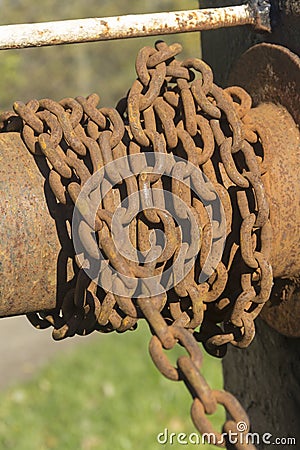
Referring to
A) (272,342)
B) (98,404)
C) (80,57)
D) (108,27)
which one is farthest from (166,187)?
(80,57)

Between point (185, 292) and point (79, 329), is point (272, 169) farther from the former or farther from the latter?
point (79, 329)

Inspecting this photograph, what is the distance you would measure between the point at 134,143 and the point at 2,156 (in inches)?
10.3

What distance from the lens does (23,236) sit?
1.51 meters

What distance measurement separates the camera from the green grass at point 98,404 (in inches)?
192

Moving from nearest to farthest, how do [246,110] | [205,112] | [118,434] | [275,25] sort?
[205,112]
[246,110]
[275,25]
[118,434]

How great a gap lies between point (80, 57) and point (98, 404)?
409 inches

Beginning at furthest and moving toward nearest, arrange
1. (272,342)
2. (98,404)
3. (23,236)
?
(98,404) → (272,342) → (23,236)

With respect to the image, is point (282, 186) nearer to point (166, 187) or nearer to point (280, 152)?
point (280, 152)

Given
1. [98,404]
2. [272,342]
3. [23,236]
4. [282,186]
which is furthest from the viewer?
[98,404]

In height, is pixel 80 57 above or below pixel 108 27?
below

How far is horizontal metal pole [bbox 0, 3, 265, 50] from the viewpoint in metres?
1.66

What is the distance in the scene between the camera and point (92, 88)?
1507 centimetres

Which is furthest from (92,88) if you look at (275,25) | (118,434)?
(275,25)

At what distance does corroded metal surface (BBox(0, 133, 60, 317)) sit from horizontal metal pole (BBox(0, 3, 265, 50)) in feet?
0.79
